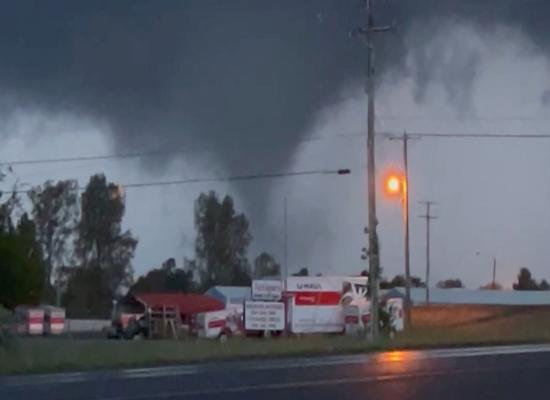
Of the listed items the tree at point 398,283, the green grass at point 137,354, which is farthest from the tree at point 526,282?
the green grass at point 137,354

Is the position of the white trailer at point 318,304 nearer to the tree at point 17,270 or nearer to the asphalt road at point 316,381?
the tree at point 17,270

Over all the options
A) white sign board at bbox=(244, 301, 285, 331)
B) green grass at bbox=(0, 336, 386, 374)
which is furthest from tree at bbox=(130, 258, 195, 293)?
green grass at bbox=(0, 336, 386, 374)

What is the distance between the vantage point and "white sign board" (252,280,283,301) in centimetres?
6881

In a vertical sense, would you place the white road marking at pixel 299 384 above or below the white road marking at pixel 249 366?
above

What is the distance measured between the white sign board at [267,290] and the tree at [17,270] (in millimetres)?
21775

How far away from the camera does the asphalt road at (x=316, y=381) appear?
26.7 m

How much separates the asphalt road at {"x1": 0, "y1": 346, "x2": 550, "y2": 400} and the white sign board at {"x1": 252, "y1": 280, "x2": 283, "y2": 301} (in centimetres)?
2838

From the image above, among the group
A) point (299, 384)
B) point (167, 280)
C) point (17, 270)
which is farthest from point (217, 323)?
point (167, 280)

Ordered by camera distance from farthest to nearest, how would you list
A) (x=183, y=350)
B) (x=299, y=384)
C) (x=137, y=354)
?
(x=183, y=350), (x=137, y=354), (x=299, y=384)

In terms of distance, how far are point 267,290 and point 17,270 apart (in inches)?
887

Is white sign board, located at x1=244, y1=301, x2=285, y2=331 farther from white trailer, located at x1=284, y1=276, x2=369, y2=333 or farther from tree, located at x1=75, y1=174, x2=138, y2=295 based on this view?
tree, located at x1=75, y1=174, x2=138, y2=295

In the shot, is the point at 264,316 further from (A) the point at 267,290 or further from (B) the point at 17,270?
(B) the point at 17,270

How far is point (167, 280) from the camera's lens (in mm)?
136125

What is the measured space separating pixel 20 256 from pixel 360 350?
137 ft
